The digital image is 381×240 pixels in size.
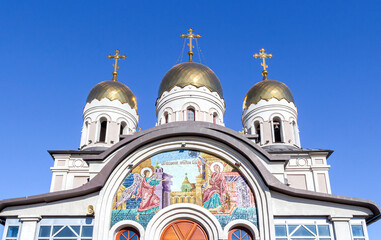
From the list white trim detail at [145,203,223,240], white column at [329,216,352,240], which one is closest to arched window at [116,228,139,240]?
white trim detail at [145,203,223,240]

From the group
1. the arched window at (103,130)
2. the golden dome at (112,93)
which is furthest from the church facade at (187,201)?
the golden dome at (112,93)

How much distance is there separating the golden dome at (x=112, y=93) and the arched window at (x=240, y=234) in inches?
460

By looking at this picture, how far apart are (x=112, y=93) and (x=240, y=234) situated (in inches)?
479

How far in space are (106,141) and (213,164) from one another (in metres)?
8.85

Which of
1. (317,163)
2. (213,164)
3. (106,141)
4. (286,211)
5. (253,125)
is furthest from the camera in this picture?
(253,125)

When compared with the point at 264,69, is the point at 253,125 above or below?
below

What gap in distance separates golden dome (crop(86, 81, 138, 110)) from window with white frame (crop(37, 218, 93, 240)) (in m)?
10.5

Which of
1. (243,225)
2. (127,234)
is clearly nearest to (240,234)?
(243,225)

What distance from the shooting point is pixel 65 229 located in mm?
11320

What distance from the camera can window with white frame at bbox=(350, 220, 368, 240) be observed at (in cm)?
1107

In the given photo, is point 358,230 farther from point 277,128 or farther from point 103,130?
point 103,130

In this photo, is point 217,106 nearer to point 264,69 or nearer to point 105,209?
point 264,69

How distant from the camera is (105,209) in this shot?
11.6 meters

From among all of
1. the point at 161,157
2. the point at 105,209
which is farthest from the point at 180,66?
the point at 105,209
